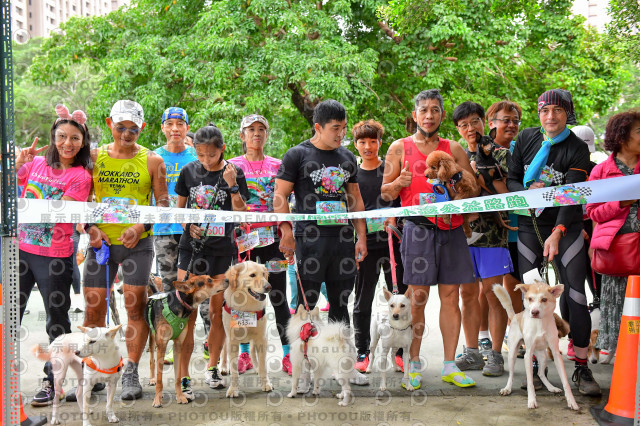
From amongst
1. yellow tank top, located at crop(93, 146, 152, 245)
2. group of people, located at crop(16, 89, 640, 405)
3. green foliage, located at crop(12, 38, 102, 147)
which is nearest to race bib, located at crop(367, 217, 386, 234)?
group of people, located at crop(16, 89, 640, 405)

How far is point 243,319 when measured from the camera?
3.93 m

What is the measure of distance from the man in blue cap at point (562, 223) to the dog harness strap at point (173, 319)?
2.49m

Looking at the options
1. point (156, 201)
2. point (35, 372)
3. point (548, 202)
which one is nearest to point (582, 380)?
point (548, 202)

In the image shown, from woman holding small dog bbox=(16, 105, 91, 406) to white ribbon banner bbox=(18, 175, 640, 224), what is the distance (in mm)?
168

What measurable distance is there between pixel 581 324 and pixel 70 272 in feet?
12.0

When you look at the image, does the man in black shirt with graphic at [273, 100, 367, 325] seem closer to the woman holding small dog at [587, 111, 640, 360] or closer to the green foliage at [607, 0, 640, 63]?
the woman holding small dog at [587, 111, 640, 360]

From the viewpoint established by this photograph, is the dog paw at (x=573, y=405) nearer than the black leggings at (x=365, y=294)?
Yes

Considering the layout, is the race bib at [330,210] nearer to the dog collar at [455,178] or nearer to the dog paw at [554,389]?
the dog collar at [455,178]

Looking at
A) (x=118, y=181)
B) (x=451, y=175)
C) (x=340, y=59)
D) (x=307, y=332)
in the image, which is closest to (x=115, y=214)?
(x=118, y=181)

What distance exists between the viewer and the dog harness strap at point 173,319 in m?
3.78

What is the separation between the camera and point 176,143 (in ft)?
16.2

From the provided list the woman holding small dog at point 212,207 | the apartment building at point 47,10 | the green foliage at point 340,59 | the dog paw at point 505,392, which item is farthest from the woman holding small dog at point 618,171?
the apartment building at point 47,10

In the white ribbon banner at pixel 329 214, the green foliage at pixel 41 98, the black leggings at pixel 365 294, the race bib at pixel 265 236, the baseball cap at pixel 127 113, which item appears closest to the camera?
the white ribbon banner at pixel 329 214

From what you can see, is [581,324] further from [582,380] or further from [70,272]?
[70,272]
